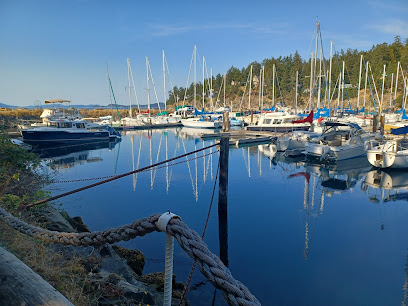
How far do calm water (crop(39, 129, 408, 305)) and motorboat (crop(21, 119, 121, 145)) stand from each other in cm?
1190

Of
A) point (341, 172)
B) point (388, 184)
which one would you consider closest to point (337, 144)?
point (341, 172)

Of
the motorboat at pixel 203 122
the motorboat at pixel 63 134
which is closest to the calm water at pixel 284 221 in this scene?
the motorboat at pixel 63 134

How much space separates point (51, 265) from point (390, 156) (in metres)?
20.6

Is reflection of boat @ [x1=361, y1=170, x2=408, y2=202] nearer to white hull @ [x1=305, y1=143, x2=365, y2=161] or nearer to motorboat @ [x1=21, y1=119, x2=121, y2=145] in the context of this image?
white hull @ [x1=305, y1=143, x2=365, y2=161]

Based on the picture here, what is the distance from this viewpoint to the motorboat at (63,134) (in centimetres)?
3161

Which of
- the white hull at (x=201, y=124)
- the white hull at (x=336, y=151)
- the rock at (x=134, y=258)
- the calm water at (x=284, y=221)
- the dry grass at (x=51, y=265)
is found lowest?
the calm water at (x=284, y=221)

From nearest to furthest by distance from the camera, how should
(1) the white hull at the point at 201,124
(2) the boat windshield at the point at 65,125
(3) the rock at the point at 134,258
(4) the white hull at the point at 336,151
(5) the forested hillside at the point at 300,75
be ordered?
1. (3) the rock at the point at 134,258
2. (4) the white hull at the point at 336,151
3. (2) the boat windshield at the point at 65,125
4. (1) the white hull at the point at 201,124
5. (5) the forested hillside at the point at 300,75

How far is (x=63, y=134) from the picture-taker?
33.5 m

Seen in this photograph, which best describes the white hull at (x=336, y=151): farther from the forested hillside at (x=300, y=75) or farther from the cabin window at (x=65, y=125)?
the forested hillside at (x=300, y=75)

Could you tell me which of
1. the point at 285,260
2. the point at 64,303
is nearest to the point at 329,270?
the point at 285,260

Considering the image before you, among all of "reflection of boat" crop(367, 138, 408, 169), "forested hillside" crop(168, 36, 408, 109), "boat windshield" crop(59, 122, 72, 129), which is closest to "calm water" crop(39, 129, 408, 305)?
"reflection of boat" crop(367, 138, 408, 169)

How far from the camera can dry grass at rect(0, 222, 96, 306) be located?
3875mm

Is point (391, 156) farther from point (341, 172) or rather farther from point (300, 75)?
point (300, 75)

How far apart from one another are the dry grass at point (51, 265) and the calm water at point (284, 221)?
9.58 feet
